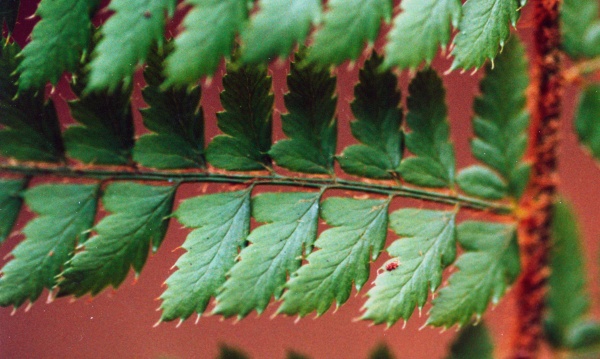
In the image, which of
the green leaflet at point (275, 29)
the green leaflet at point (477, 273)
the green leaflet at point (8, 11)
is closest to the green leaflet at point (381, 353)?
the green leaflet at point (477, 273)

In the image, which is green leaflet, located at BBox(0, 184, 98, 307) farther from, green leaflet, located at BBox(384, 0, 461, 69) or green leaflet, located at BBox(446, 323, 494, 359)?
green leaflet, located at BBox(446, 323, 494, 359)

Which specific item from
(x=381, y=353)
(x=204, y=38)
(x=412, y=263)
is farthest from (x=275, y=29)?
(x=381, y=353)

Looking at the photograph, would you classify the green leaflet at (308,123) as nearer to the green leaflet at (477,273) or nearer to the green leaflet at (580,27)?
the green leaflet at (477,273)

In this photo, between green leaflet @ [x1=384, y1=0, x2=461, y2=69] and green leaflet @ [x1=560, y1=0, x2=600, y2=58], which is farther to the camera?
green leaflet @ [x1=560, y1=0, x2=600, y2=58]

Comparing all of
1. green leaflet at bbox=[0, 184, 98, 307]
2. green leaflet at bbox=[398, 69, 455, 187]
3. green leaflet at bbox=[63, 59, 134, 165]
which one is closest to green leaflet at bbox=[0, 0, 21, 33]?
green leaflet at bbox=[63, 59, 134, 165]

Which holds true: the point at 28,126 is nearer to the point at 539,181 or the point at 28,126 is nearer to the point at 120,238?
the point at 120,238

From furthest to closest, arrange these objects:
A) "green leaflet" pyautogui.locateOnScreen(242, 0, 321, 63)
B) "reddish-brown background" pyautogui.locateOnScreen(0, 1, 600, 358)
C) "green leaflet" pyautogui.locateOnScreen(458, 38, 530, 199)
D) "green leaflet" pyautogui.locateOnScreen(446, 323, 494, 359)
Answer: "reddish-brown background" pyautogui.locateOnScreen(0, 1, 600, 358) → "green leaflet" pyautogui.locateOnScreen(446, 323, 494, 359) → "green leaflet" pyautogui.locateOnScreen(458, 38, 530, 199) → "green leaflet" pyautogui.locateOnScreen(242, 0, 321, 63)

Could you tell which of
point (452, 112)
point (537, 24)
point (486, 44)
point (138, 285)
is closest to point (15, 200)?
point (138, 285)
